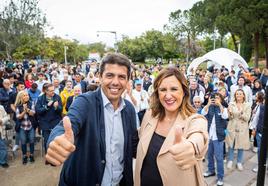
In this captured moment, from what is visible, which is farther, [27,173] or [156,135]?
[27,173]

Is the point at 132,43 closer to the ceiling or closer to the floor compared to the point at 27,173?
closer to the ceiling

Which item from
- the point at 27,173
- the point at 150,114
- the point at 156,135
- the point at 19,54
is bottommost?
the point at 27,173

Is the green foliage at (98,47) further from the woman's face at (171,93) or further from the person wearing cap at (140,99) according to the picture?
the woman's face at (171,93)

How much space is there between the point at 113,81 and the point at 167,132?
0.62m

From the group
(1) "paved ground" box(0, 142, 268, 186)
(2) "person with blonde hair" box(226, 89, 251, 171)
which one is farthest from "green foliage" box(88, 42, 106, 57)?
(2) "person with blonde hair" box(226, 89, 251, 171)

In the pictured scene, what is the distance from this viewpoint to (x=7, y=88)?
7.21 metres

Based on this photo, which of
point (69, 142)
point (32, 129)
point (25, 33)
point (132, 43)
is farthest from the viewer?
point (132, 43)

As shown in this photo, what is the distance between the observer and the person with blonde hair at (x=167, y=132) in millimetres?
1965

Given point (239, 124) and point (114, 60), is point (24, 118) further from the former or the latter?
point (239, 124)

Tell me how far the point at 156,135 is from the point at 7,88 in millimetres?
6293

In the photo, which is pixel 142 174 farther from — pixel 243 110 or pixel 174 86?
pixel 243 110

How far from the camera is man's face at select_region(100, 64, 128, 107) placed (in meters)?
2.10

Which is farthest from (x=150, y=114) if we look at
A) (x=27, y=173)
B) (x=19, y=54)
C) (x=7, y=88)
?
(x=19, y=54)

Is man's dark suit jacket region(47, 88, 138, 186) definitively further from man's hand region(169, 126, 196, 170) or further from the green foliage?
the green foliage
